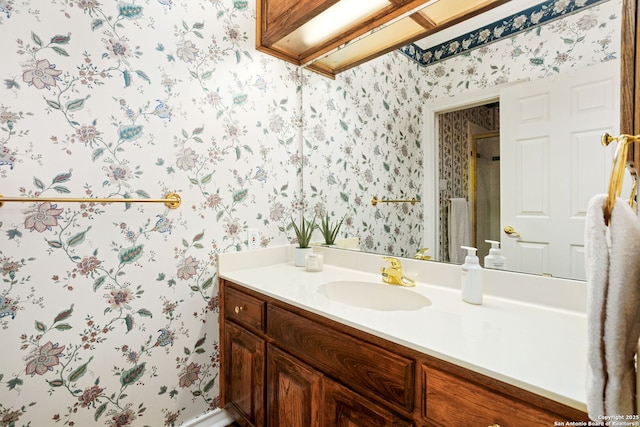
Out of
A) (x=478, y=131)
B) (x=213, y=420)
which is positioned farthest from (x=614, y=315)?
(x=213, y=420)

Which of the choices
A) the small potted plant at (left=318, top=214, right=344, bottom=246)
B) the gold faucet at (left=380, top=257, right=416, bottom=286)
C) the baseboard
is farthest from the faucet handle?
the baseboard

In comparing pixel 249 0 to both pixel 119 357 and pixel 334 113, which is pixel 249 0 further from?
pixel 119 357

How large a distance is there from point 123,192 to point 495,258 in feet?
4.74

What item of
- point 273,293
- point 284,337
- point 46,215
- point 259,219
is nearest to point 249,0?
point 259,219

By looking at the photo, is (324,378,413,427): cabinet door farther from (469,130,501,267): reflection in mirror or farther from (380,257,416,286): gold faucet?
(469,130,501,267): reflection in mirror

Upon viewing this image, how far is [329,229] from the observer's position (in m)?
1.69

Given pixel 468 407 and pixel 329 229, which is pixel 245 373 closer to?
pixel 329 229

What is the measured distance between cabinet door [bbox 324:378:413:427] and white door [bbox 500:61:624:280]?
65 centimetres

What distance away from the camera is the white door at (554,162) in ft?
2.80

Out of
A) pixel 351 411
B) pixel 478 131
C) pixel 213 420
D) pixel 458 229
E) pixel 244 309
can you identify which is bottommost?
pixel 213 420

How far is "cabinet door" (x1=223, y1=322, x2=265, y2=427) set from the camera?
122 centimetres

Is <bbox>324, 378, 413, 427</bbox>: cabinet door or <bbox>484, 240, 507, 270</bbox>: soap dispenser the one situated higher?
<bbox>484, 240, 507, 270</bbox>: soap dispenser

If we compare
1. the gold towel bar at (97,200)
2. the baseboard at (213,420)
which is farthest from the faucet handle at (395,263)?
the baseboard at (213,420)

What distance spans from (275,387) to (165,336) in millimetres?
554
